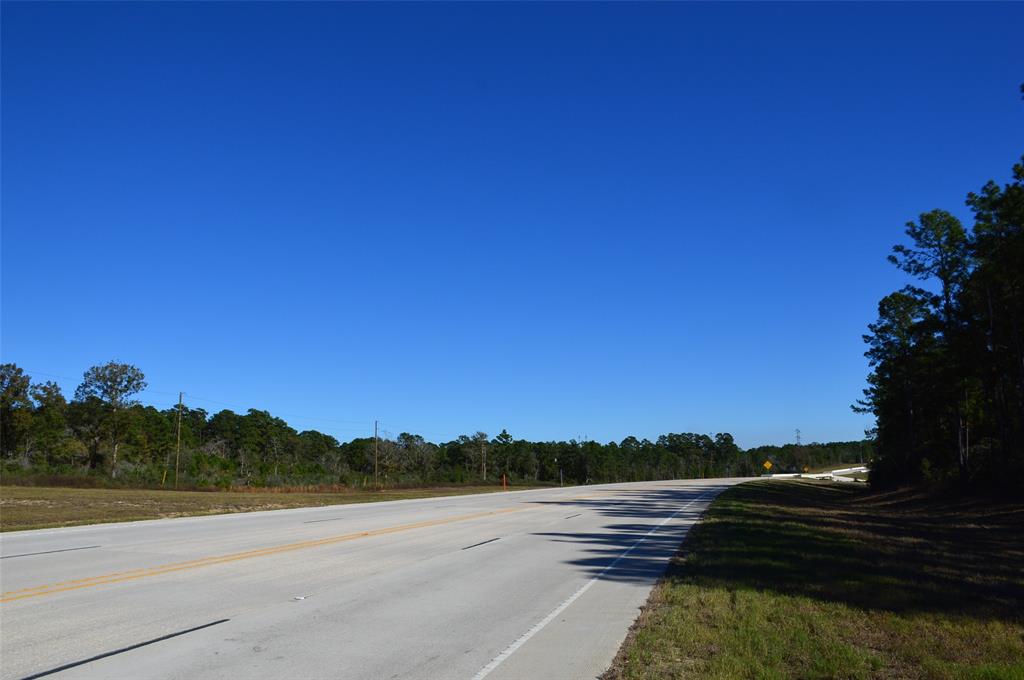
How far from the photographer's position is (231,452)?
110500 millimetres

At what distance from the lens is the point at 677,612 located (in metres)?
9.70

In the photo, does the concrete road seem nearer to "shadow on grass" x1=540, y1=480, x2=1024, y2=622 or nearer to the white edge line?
the white edge line

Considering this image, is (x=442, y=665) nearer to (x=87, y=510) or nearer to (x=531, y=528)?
(x=531, y=528)

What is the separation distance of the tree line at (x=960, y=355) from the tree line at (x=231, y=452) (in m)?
44.7

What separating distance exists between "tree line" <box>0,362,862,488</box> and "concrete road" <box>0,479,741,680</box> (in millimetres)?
45029

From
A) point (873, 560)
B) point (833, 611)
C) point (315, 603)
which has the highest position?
point (315, 603)

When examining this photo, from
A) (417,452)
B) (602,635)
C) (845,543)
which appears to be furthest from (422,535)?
(417,452)

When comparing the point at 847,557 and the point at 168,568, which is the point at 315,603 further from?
the point at 847,557

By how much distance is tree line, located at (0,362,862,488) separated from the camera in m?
67.5

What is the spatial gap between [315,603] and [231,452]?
109 metres

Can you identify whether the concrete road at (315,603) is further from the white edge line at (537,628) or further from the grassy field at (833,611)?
the grassy field at (833,611)

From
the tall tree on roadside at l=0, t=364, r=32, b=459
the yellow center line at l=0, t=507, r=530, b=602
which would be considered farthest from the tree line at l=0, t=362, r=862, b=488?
the yellow center line at l=0, t=507, r=530, b=602

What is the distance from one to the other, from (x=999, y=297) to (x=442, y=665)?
3494 centimetres

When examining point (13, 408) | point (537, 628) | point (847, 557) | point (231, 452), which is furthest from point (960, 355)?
point (231, 452)
